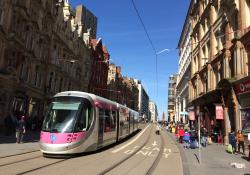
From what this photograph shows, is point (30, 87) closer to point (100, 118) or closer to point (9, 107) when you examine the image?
point (9, 107)

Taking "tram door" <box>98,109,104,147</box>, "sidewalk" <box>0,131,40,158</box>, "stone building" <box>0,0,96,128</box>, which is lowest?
"sidewalk" <box>0,131,40,158</box>

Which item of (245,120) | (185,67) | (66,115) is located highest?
(185,67)

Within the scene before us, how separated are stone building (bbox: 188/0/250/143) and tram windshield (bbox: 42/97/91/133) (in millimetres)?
7146

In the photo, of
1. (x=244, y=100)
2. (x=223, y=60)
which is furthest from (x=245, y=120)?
(x=223, y=60)

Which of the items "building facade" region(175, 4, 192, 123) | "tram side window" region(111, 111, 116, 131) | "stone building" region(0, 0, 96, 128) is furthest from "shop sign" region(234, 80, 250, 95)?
"building facade" region(175, 4, 192, 123)

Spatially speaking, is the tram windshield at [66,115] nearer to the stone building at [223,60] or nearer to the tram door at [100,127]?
the tram door at [100,127]

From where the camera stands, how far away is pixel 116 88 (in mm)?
95125

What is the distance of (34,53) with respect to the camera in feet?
113

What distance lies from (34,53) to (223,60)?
19983mm

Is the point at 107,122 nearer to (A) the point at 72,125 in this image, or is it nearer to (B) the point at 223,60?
(A) the point at 72,125

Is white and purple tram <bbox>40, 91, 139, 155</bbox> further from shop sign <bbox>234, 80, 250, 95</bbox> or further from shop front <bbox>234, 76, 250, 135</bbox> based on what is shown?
shop front <bbox>234, 76, 250, 135</bbox>

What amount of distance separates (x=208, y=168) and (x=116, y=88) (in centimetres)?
8183

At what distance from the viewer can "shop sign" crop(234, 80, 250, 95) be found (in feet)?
76.2

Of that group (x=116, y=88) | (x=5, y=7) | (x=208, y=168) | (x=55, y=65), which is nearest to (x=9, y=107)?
(x=5, y=7)
